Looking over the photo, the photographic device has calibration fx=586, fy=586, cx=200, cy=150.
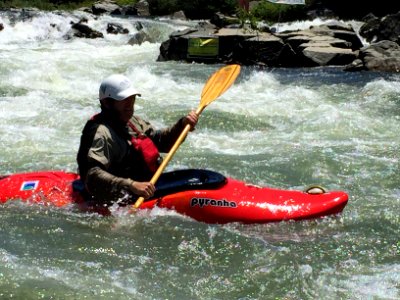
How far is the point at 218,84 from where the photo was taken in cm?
500

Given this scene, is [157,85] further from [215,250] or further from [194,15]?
[194,15]

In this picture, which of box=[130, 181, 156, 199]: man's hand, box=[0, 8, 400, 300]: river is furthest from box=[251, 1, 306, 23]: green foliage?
box=[130, 181, 156, 199]: man's hand

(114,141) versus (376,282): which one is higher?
(114,141)

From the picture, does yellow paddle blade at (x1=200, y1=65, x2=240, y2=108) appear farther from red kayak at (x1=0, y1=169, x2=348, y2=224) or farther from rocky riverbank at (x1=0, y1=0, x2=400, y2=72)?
rocky riverbank at (x1=0, y1=0, x2=400, y2=72)

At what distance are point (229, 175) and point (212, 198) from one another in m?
1.40

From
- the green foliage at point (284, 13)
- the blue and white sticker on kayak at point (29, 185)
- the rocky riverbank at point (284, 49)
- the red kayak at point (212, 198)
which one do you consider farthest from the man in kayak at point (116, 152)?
the green foliage at point (284, 13)

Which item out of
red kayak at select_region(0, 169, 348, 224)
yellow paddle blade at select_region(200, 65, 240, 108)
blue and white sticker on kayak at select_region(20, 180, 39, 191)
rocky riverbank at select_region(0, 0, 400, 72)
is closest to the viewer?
red kayak at select_region(0, 169, 348, 224)

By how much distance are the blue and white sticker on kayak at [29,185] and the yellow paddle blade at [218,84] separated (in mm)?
1421

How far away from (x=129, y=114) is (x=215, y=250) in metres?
0.97

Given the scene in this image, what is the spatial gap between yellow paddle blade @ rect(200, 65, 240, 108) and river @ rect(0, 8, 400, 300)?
774 mm

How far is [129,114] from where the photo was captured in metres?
3.57

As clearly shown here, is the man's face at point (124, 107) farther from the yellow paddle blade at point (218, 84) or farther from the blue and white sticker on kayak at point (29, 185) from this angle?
the yellow paddle blade at point (218, 84)

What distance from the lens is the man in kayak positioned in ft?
11.2

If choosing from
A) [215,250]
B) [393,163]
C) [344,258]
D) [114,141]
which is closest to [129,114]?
[114,141]
